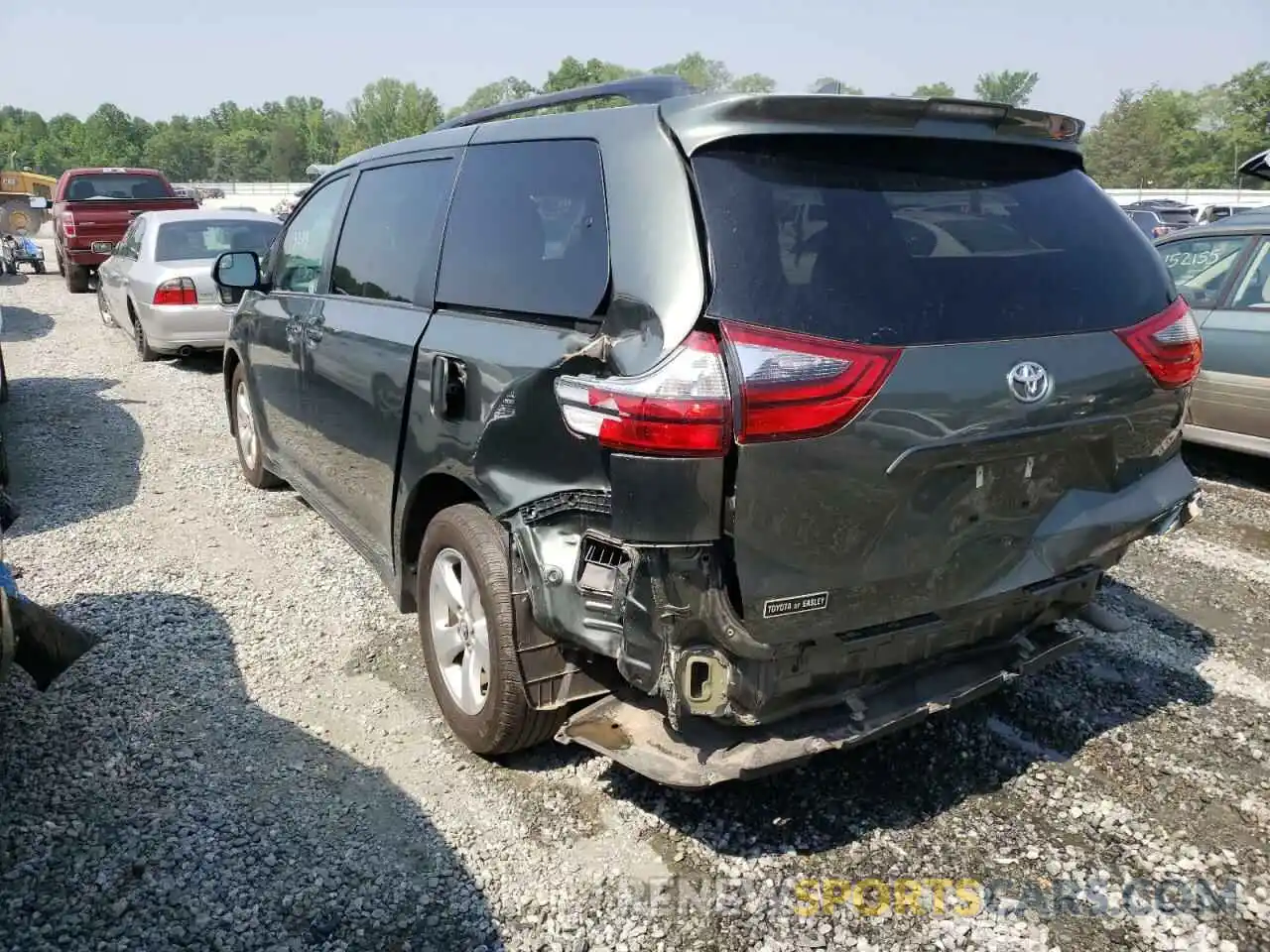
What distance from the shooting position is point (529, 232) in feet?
10.1

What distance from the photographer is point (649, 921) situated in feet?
8.58

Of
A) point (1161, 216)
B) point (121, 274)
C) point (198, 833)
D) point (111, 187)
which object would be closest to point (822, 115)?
point (198, 833)

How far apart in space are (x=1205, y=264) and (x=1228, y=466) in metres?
1.44

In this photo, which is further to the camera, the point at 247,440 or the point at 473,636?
the point at 247,440

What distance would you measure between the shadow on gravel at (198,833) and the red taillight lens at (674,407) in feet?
4.60

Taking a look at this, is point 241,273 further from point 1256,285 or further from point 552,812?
point 1256,285

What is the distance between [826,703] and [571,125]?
1.88m

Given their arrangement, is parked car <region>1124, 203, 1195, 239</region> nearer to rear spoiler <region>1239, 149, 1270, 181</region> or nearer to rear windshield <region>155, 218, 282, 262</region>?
rear spoiler <region>1239, 149, 1270, 181</region>

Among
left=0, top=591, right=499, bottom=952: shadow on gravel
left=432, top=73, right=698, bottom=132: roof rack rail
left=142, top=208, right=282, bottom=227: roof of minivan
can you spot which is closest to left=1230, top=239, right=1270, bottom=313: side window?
left=432, top=73, right=698, bottom=132: roof rack rail

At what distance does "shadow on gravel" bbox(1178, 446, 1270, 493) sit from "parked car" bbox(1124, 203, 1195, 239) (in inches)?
595

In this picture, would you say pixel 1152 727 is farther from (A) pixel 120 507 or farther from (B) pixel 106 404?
(B) pixel 106 404

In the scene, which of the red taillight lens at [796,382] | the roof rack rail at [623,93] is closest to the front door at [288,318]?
the roof rack rail at [623,93]

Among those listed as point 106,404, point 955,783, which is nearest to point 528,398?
point 955,783

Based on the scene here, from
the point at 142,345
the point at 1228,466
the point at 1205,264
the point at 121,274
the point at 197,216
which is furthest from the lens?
the point at 121,274
